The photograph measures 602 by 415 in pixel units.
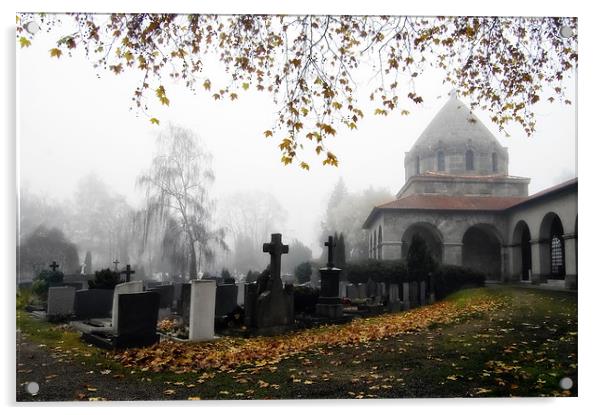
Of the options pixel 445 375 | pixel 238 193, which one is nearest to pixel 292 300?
pixel 238 193


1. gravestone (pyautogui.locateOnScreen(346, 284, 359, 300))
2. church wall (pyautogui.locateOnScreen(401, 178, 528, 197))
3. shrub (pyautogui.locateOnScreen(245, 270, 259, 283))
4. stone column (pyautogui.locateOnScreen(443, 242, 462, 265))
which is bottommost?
gravestone (pyautogui.locateOnScreen(346, 284, 359, 300))

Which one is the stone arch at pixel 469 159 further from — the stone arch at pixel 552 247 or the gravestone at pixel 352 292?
the gravestone at pixel 352 292

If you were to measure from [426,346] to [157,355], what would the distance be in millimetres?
3227

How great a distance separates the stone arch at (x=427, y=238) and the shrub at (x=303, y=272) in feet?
5.07

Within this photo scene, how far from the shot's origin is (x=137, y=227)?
661 centimetres

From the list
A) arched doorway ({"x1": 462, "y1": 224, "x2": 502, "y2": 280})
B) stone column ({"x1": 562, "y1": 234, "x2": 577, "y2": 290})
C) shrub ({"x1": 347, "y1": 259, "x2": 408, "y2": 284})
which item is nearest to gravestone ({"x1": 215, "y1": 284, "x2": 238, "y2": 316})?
shrub ({"x1": 347, "y1": 259, "x2": 408, "y2": 284})

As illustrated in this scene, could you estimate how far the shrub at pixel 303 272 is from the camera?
25.1ft

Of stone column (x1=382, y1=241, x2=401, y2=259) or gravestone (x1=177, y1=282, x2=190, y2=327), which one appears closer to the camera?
stone column (x1=382, y1=241, x2=401, y2=259)

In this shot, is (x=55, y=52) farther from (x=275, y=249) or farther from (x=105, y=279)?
(x=275, y=249)

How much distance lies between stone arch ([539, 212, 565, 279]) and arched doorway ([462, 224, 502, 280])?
613 mm

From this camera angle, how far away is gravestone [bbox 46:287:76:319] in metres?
7.04

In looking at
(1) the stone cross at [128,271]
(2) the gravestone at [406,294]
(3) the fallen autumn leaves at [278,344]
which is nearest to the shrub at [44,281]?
(1) the stone cross at [128,271]

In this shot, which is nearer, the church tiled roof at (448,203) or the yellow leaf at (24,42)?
the yellow leaf at (24,42)

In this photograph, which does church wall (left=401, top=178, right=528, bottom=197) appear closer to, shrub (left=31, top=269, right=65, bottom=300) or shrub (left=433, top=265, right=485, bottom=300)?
shrub (left=433, top=265, right=485, bottom=300)
